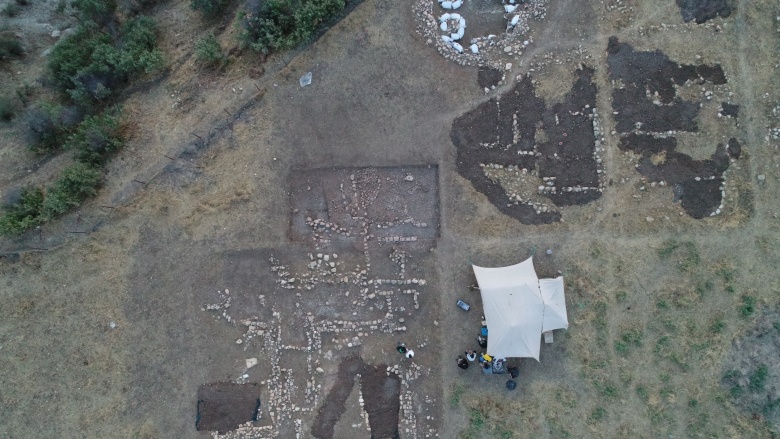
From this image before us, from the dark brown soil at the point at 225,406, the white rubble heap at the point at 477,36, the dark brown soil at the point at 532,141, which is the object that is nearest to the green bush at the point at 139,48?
the white rubble heap at the point at 477,36

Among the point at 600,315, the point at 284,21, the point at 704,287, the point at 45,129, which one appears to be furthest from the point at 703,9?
the point at 45,129

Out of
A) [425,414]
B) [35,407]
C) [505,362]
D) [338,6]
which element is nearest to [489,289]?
[505,362]

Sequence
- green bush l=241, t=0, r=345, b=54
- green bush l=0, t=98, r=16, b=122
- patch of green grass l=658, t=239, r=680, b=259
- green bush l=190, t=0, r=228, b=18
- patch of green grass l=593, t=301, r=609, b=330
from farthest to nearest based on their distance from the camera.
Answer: green bush l=0, t=98, r=16, b=122 → green bush l=190, t=0, r=228, b=18 → green bush l=241, t=0, r=345, b=54 → patch of green grass l=658, t=239, r=680, b=259 → patch of green grass l=593, t=301, r=609, b=330

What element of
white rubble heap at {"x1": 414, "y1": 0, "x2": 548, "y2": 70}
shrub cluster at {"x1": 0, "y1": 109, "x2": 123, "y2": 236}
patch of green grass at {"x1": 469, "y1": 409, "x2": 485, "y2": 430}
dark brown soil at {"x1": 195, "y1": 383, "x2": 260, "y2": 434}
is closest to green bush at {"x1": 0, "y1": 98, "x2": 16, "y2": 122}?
shrub cluster at {"x1": 0, "y1": 109, "x2": 123, "y2": 236}

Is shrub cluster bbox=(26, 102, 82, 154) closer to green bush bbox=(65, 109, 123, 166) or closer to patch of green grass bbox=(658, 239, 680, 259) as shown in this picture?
green bush bbox=(65, 109, 123, 166)

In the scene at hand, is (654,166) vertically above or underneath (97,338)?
above

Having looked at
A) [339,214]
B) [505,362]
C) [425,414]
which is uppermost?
[339,214]

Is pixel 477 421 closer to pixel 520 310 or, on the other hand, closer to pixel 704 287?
pixel 520 310

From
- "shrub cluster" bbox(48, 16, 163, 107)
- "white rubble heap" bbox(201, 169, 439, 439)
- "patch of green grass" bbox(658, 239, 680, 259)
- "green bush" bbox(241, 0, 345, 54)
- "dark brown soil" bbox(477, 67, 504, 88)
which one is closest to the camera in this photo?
"patch of green grass" bbox(658, 239, 680, 259)

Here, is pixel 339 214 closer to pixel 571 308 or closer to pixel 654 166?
pixel 571 308
